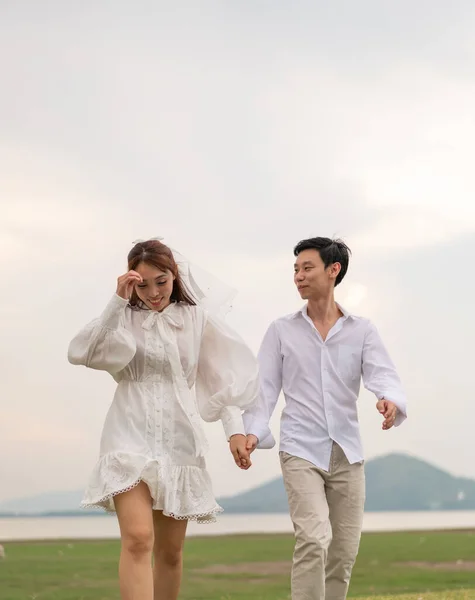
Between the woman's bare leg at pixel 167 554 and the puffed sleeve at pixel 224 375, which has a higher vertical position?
the puffed sleeve at pixel 224 375

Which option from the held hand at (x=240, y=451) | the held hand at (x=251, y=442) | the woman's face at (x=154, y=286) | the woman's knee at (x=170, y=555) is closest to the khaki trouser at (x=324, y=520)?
the held hand at (x=251, y=442)

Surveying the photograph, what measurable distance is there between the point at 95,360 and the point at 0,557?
39.3 ft

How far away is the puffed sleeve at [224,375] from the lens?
5777 millimetres

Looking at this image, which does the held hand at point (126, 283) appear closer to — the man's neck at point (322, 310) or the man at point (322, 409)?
the man at point (322, 409)

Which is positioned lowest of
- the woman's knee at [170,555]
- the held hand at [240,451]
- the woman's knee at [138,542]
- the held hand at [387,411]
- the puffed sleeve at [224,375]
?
the woman's knee at [170,555]

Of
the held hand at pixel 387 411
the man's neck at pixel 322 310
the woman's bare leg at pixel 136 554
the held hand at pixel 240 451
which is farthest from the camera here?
the man's neck at pixel 322 310

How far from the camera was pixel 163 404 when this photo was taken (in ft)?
17.7

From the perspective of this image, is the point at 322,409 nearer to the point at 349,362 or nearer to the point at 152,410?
the point at 349,362

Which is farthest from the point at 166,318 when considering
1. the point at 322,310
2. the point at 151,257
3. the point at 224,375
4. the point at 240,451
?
the point at 322,310

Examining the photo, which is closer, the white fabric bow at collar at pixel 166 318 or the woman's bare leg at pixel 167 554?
the woman's bare leg at pixel 167 554

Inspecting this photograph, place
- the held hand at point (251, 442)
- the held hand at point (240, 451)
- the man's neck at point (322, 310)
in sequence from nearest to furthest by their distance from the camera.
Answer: the held hand at point (240, 451) < the held hand at point (251, 442) < the man's neck at point (322, 310)

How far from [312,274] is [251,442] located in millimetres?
1318

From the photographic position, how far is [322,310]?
664 centimetres

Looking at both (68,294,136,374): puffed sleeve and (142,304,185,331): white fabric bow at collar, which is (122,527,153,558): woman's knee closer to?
(68,294,136,374): puffed sleeve
